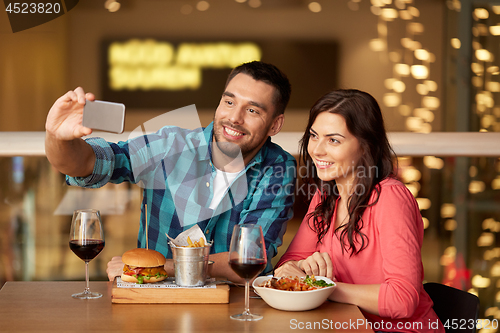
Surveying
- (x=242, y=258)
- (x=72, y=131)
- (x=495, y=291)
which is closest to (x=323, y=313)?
(x=242, y=258)

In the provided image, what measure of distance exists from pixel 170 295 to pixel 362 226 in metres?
0.62

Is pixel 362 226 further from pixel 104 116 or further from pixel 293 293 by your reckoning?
pixel 104 116

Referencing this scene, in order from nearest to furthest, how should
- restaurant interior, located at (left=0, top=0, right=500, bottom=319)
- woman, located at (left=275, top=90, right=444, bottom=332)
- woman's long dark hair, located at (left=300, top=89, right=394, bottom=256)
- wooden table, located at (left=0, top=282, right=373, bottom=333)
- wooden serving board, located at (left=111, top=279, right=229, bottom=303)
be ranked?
wooden table, located at (left=0, top=282, right=373, bottom=333), wooden serving board, located at (left=111, top=279, right=229, bottom=303), woman, located at (left=275, top=90, right=444, bottom=332), woman's long dark hair, located at (left=300, top=89, right=394, bottom=256), restaurant interior, located at (left=0, top=0, right=500, bottom=319)

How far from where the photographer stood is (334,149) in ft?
5.11

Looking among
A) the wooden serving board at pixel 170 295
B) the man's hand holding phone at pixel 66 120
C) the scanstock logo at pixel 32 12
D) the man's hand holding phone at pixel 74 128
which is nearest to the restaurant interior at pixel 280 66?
the scanstock logo at pixel 32 12

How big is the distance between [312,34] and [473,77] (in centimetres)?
101

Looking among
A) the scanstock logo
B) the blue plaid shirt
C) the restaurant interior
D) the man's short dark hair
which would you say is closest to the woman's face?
the blue plaid shirt

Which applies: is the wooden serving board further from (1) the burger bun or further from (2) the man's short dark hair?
(2) the man's short dark hair

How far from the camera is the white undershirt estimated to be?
1.91m

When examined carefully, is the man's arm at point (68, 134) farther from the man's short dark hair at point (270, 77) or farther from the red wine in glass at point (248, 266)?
the man's short dark hair at point (270, 77)

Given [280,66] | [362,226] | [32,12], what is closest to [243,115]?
[362,226]

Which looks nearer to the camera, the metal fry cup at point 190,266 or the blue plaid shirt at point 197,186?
the metal fry cup at point 190,266

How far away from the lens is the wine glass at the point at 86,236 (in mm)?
1258

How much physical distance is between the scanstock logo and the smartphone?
2.27 m
